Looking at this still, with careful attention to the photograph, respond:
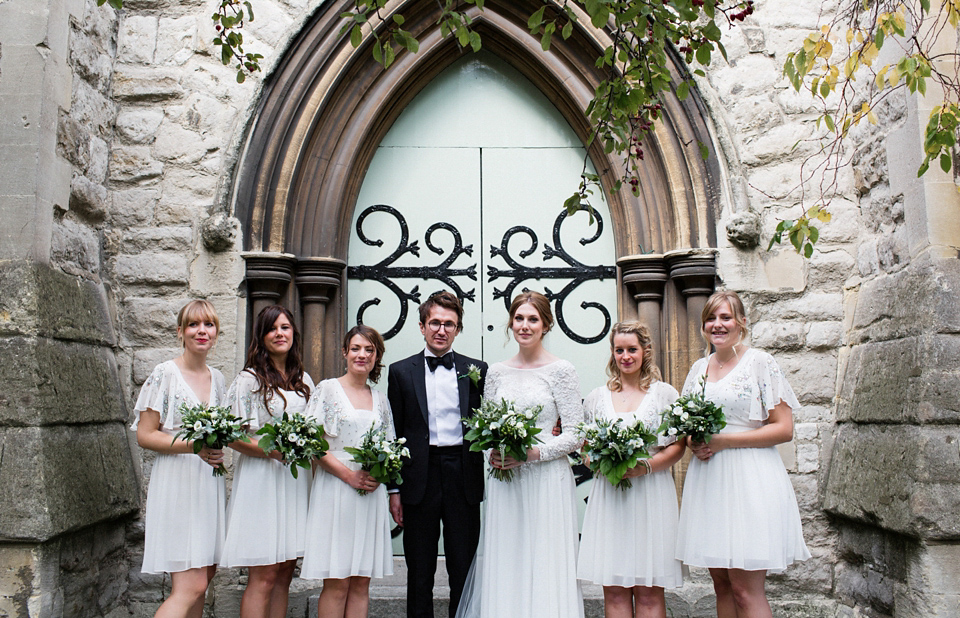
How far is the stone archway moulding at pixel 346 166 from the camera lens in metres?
4.43

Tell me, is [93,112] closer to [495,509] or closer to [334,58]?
[334,58]

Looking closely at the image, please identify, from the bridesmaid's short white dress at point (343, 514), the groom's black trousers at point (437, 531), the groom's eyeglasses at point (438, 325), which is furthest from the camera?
the groom's eyeglasses at point (438, 325)

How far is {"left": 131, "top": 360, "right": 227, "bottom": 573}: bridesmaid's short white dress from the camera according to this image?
3221 millimetres

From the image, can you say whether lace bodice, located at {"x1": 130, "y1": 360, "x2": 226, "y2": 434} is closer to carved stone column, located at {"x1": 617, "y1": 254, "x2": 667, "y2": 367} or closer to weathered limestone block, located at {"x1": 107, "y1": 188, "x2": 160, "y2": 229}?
weathered limestone block, located at {"x1": 107, "y1": 188, "x2": 160, "y2": 229}

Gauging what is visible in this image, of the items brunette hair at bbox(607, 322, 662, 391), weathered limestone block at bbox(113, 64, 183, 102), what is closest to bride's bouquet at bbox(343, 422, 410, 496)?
brunette hair at bbox(607, 322, 662, 391)

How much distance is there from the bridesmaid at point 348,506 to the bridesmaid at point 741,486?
A: 135 centimetres

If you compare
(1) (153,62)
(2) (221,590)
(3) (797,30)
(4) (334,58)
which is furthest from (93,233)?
(3) (797,30)

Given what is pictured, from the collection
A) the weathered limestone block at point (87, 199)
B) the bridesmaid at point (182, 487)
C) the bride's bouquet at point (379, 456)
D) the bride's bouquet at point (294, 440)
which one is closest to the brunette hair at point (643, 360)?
the bride's bouquet at point (379, 456)

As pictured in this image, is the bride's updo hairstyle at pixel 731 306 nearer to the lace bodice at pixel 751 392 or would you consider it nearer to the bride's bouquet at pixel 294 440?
the lace bodice at pixel 751 392

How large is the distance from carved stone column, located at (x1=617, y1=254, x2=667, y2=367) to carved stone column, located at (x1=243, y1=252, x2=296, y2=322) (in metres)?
2.05

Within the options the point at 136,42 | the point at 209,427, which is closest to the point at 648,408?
the point at 209,427

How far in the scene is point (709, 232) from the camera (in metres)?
4.40

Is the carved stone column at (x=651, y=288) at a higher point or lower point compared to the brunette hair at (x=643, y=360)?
higher

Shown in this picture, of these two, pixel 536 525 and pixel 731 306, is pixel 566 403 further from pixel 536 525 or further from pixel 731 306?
pixel 731 306
